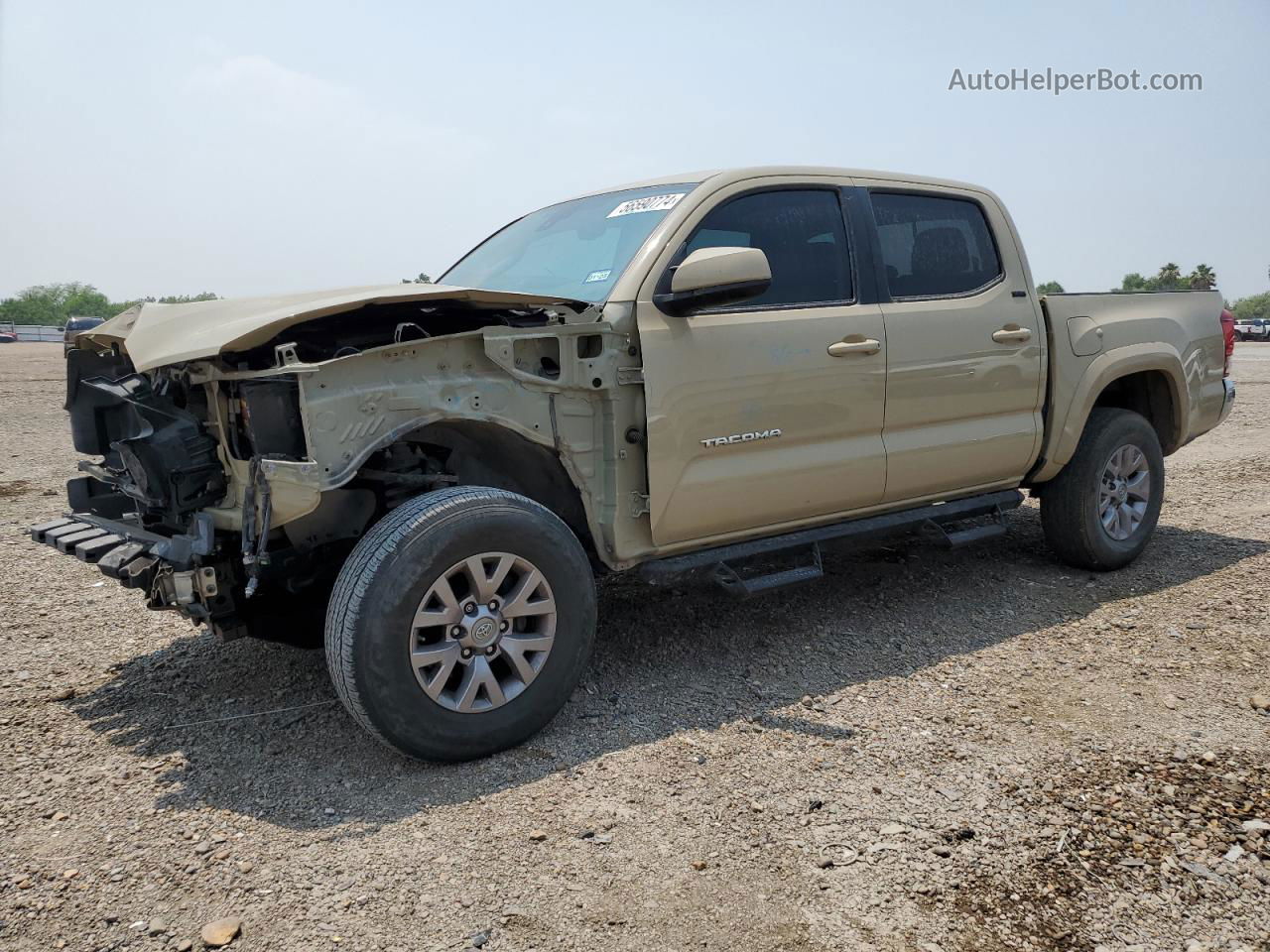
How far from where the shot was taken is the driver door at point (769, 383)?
3666 millimetres

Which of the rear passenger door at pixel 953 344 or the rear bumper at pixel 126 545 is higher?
the rear passenger door at pixel 953 344

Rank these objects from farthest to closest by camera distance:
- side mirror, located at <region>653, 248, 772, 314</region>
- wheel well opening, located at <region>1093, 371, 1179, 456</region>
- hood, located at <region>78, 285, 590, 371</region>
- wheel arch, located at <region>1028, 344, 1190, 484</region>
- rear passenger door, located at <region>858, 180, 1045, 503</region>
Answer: wheel well opening, located at <region>1093, 371, 1179, 456</region>, wheel arch, located at <region>1028, 344, 1190, 484</region>, rear passenger door, located at <region>858, 180, 1045, 503</region>, side mirror, located at <region>653, 248, 772, 314</region>, hood, located at <region>78, 285, 590, 371</region>

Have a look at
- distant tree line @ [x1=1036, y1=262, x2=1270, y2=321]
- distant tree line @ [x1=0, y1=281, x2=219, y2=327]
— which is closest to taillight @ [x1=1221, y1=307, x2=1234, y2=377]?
distant tree line @ [x1=1036, y1=262, x2=1270, y2=321]

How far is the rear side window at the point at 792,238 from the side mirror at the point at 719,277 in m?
0.36

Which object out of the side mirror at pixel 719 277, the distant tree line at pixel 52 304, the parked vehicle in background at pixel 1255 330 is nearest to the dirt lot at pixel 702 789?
the side mirror at pixel 719 277

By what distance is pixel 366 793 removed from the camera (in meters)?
3.04

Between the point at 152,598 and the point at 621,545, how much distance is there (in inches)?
65.7

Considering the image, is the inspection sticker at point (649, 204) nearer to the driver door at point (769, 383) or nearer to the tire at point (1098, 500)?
the driver door at point (769, 383)

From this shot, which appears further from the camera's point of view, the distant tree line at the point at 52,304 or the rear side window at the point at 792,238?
the distant tree line at the point at 52,304

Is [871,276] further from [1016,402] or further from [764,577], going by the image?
[764,577]

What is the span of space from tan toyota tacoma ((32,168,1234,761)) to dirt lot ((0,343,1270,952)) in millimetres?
388

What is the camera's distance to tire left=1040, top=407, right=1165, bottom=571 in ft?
16.9

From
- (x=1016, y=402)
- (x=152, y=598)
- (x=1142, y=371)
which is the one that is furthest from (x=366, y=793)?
(x=1142, y=371)

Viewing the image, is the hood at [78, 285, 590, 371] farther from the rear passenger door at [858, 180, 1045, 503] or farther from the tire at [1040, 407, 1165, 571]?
the tire at [1040, 407, 1165, 571]
